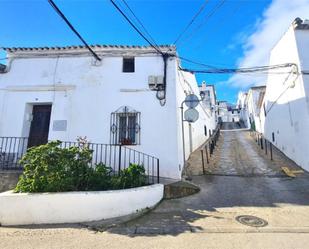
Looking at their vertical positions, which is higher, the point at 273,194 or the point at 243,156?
the point at 243,156

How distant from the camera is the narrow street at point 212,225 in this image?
4016 millimetres

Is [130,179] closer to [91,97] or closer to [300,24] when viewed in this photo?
[91,97]

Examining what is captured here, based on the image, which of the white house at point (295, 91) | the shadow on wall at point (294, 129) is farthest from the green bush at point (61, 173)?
the white house at point (295, 91)

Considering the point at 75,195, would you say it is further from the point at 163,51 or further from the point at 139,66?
the point at 163,51

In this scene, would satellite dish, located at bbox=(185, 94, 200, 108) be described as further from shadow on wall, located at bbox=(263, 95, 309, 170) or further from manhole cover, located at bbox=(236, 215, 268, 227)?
shadow on wall, located at bbox=(263, 95, 309, 170)

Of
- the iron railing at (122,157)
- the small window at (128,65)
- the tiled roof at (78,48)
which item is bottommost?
the iron railing at (122,157)

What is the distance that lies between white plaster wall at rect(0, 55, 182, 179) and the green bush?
7.71 ft

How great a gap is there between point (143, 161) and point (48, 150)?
348 cm

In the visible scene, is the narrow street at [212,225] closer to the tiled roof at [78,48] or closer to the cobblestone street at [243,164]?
the cobblestone street at [243,164]

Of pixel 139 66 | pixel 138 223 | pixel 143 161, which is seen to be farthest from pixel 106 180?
pixel 139 66

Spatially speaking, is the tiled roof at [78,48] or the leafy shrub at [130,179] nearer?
the leafy shrub at [130,179]

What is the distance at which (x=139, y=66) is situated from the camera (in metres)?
8.78

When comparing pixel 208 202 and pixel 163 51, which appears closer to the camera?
pixel 208 202

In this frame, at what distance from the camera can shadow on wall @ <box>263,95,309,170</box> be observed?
929 centimetres
